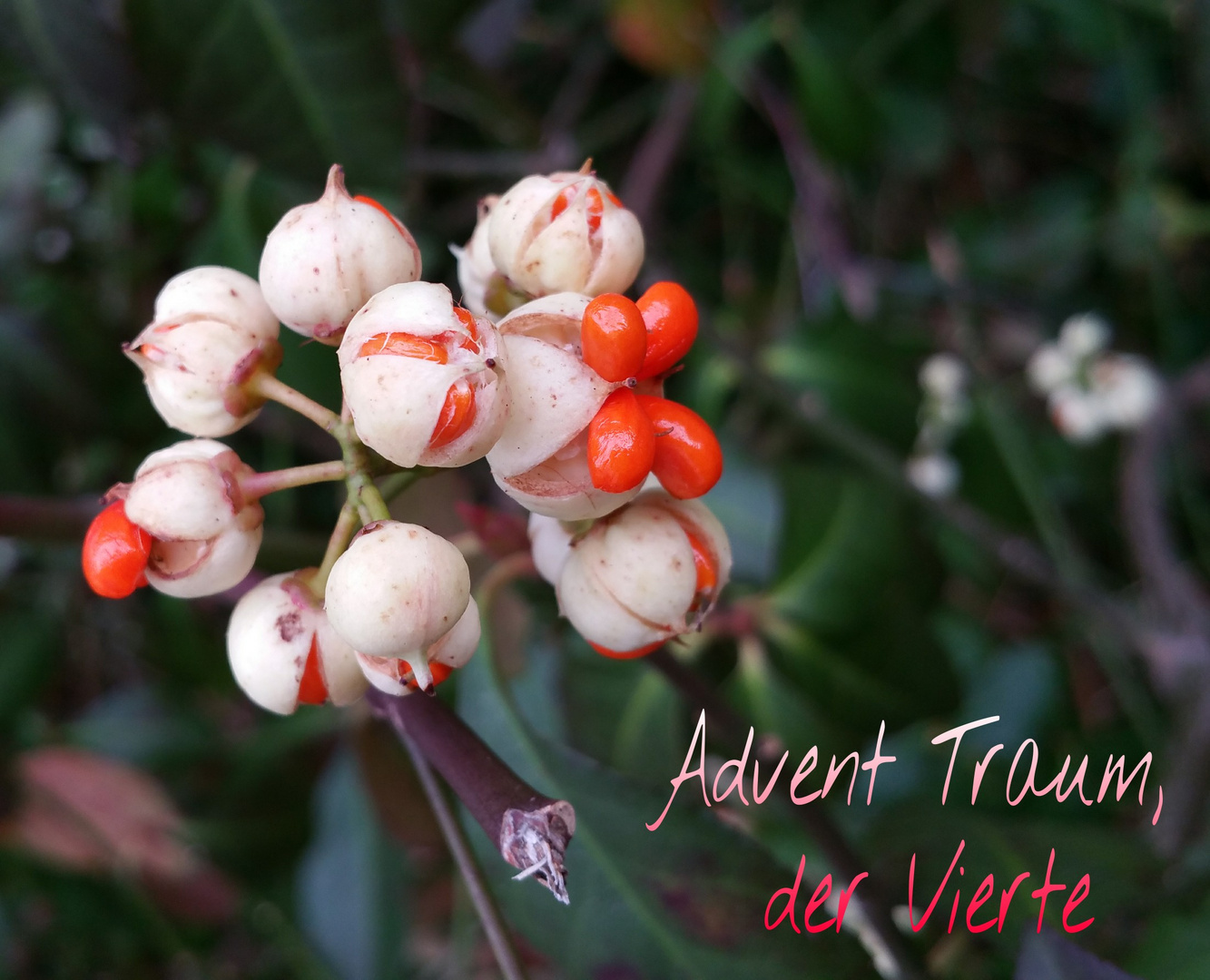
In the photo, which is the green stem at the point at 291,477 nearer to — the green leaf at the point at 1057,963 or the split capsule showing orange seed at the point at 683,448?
the split capsule showing orange seed at the point at 683,448

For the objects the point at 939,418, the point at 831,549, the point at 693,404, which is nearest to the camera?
the point at 831,549

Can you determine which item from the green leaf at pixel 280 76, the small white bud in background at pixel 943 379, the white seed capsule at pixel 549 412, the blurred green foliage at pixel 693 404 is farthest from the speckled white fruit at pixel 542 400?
the small white bud in background at pixel 943 379

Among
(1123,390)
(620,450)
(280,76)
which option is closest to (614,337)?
(620,450)

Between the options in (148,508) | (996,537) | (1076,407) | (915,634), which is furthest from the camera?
(1076,407)

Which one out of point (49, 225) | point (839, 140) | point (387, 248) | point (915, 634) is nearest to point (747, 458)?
point (915, 634)

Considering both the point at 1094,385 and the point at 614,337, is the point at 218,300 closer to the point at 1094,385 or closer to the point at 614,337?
the point at 614,337

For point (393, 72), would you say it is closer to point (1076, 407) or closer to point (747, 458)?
point (747, 458)
